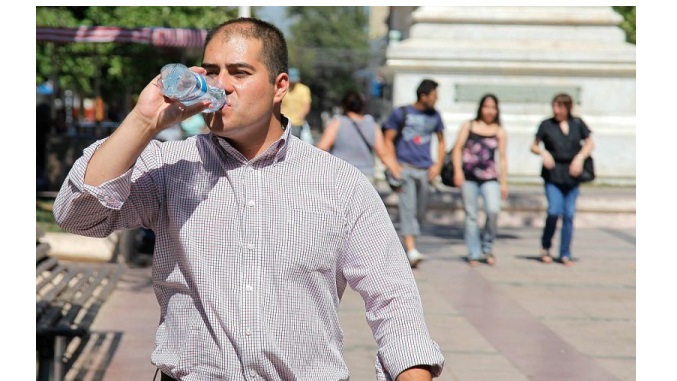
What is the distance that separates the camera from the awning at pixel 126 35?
15828 mm

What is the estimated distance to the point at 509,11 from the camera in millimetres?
19750

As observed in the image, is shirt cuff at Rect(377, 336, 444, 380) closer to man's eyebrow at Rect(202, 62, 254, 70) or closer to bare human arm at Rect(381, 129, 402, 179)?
man's eyebrow at Rect(202, 62, 254, 70)

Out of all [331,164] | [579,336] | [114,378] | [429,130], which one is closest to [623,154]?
[429,130]

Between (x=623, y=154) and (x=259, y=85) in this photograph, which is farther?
(x=623, y=154)

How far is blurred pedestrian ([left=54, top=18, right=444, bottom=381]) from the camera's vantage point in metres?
2.90

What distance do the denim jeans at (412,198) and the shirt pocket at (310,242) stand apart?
8.06 meters

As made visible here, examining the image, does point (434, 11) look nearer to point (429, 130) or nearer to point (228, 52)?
point (429, 130)

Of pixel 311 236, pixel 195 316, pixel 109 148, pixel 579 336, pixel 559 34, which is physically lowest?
pixel 579 336

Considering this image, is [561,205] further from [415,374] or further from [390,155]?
[415,374]

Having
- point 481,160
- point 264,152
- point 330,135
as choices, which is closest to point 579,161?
point 481,160

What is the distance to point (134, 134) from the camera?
271cm

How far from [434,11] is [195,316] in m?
17.0

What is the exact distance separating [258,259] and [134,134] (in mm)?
454

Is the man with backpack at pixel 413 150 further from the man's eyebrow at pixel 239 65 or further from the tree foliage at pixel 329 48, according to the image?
the tree foliage at pixel 329 48
